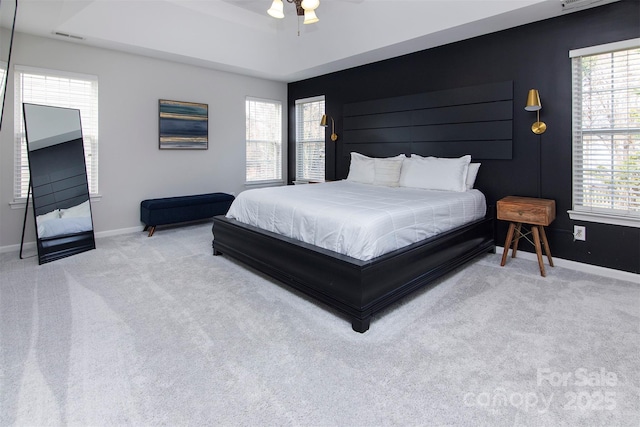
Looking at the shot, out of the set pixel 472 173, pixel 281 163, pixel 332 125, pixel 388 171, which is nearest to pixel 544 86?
pixel 472 173

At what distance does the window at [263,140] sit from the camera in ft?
20.5

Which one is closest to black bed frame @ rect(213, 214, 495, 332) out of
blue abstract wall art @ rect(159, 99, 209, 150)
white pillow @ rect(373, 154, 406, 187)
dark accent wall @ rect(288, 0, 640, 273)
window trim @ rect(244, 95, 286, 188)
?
dark accent wall @ rect(288, 0, 640, 273)

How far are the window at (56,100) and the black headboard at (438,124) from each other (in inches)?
140

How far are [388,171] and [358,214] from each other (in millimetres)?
2070

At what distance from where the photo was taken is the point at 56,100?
4191mm

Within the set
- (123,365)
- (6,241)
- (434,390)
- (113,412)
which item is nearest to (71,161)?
(6,241)

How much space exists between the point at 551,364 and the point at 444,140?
307cm

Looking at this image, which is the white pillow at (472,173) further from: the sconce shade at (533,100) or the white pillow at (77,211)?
the white pillow at (77,211)

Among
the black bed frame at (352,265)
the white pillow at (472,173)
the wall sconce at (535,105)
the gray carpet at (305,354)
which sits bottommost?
the gray carpet at (305,354)

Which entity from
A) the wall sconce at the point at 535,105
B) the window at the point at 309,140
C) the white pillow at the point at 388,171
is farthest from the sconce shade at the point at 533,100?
the window at the point at 309,140

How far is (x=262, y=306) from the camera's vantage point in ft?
8.57

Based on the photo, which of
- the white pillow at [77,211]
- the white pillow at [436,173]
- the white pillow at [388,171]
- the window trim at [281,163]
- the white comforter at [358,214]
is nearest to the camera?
the white comforter at [358,214]

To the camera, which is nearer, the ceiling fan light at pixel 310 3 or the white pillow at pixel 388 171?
the ceiling fan light at pixel 310 3

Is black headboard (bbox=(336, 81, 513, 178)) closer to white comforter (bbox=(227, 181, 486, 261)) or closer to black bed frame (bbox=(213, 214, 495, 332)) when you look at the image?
white comforter (bbox=(227, 181, 486, 261))
